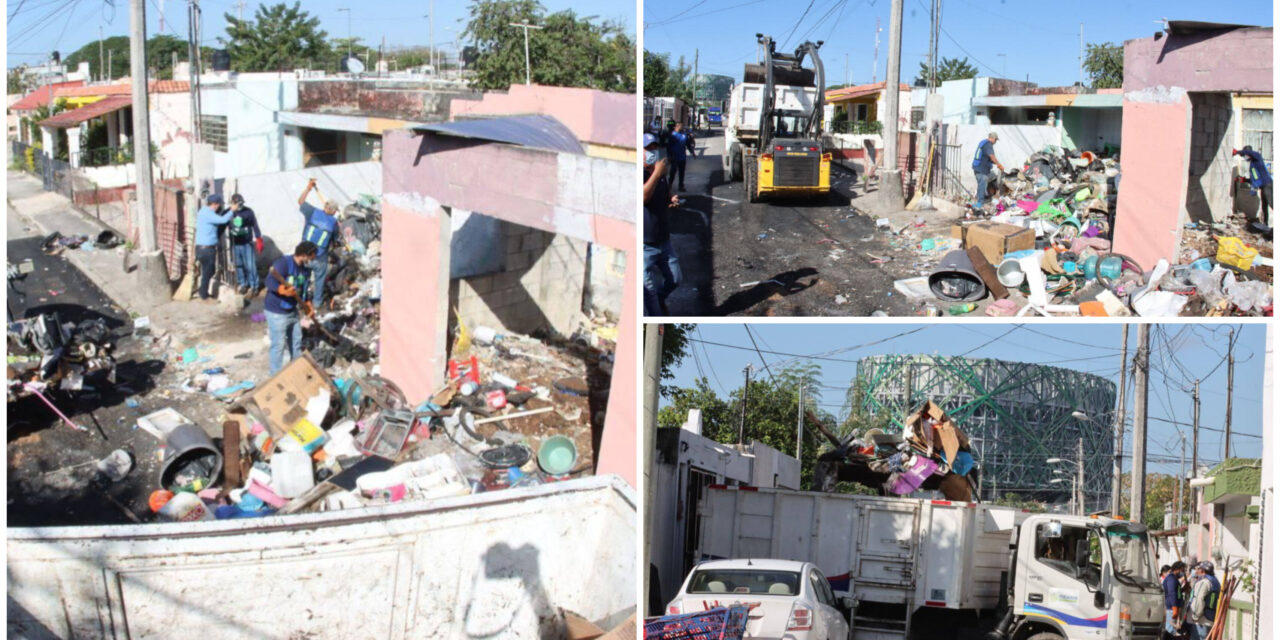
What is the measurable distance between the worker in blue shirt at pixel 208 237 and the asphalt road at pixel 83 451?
176 cm

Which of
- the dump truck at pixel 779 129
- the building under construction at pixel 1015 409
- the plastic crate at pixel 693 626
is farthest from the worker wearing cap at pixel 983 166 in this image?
the plastic crate at pixel 693 626

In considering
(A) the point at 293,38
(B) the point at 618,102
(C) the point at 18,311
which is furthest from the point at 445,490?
(A) the point at 293,38

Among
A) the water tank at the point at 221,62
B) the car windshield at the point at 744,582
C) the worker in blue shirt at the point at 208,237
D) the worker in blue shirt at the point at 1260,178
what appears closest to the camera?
the car windshield at the point at 744,582

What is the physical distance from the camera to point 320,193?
15.8 metres

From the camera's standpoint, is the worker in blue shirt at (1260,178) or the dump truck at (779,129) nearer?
the worker in blue shirt at (1260,178)

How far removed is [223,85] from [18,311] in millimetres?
11574

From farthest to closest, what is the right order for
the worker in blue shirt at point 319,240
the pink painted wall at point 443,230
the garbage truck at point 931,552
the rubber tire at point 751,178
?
the rubber tire at point 751,178 → the worker in blue shirt at point 319,240 → the pink painted wall at point 443,230 → the garbage truck at point 931,552

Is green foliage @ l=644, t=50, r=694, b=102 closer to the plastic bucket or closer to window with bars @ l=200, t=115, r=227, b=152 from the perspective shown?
window with bars @ l=200, t=115, r=227, b=152

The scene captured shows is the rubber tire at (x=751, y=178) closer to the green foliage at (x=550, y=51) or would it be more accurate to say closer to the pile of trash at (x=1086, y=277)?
the pile of trash at (x=1086, y=277)

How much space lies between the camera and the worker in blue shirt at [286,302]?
950cm

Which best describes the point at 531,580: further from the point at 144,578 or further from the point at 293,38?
the point at 293,38

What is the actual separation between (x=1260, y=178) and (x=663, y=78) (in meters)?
24.2

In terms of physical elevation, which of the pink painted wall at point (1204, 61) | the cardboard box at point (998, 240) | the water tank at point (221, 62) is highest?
the water tank at point (221, 62)

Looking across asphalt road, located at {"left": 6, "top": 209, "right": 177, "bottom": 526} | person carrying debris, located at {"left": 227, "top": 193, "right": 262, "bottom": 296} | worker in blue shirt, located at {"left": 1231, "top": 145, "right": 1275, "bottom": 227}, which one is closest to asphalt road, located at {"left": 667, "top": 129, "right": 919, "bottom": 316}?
worker in blue shirt, located at {"left": 1231, "top": 145, "right": 1275, "bottom": 227}
